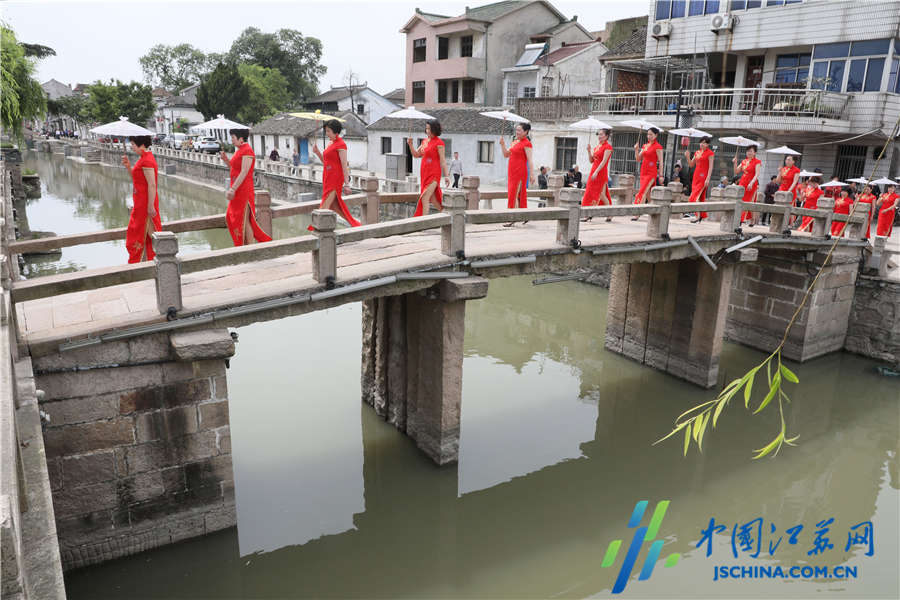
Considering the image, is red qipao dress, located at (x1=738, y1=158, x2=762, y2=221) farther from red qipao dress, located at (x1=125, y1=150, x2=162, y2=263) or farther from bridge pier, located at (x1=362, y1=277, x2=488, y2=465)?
red qipao dress, located at (x1=125, y1=150, x2=162, y2=263)

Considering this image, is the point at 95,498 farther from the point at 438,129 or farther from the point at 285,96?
the point at 285,96

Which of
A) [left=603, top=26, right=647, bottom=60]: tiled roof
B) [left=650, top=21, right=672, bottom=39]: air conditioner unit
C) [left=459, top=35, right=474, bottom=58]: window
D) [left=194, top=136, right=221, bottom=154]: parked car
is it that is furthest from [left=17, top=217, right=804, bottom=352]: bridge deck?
[left=194, top=136, right=221, bottom=154]: parked car

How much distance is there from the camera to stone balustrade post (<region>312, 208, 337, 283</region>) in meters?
6.64

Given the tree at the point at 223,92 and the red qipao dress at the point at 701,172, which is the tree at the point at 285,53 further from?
the red qipao dress at the point at 701,172

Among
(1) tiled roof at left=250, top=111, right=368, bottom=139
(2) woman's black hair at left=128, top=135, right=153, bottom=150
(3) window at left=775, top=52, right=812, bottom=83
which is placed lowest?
(2) woman's black hair at left=128, top=135, right=153, bottom=150

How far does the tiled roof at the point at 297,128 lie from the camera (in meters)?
38.8

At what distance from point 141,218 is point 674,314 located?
8846 mm

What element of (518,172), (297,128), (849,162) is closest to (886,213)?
(849,162)

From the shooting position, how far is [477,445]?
9570 millimetres

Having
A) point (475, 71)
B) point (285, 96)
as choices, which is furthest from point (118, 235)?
point (285, 96)

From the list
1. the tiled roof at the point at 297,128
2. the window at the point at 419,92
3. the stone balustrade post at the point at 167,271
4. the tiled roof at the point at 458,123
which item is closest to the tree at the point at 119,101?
the tiled roof at the point at 297,128

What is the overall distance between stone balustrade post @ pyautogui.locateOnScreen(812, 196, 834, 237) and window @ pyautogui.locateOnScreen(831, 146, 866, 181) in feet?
30.4

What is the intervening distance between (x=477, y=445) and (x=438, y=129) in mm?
4662

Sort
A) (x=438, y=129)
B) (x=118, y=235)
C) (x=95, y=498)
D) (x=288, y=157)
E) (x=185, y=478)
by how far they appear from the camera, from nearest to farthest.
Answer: (x=95, y=498) < (x=185, y=478) < (x=118, y=235) < (x=438, y=129) < (x=288, y=157)
